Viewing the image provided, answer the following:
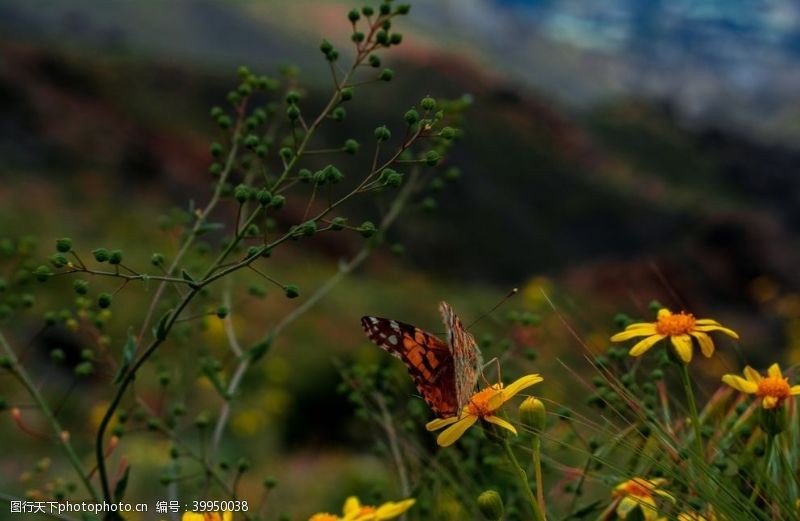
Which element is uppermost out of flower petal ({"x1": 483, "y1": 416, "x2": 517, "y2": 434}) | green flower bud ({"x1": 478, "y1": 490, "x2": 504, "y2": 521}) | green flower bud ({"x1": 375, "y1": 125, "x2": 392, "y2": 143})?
green flower bud ({"x1": 375, "y1": 125, "x2": 392, "y2": 143})

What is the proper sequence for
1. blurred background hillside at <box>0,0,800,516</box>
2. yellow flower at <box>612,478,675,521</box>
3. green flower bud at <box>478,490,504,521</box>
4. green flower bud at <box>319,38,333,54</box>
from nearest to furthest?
green flower bud at <box>478,490,504,521</box>
yellow flower at <box>612,478,675,521</box>
green flower bud at <box>319,38,333,54</box>
blurred background hillside at <box>0,0,800,516</box>

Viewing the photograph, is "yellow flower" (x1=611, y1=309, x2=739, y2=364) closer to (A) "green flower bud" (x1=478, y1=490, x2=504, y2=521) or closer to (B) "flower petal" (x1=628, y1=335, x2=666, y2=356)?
(B) "flower petal" (x1=628, y1=335, x2=666, y2=356)

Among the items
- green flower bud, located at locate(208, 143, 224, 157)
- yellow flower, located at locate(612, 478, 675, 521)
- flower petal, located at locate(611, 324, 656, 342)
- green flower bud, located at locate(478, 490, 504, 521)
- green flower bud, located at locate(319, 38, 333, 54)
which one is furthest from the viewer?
green flower bud, located at locate(208, 143, 224, 157)

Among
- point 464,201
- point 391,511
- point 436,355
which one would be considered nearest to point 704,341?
point 436,355

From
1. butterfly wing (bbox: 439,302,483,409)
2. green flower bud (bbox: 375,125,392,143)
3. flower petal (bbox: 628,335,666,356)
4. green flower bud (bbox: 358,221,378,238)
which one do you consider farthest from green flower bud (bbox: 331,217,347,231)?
flower petal (bbox: 628,335,666,356)

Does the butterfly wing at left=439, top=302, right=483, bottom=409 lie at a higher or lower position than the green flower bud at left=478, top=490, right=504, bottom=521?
higher

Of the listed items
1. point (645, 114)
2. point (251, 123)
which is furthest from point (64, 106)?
point (645, 114)

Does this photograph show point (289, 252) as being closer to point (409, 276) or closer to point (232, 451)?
point (409, 276)
